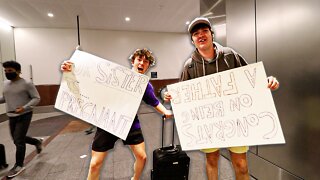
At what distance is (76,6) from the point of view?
182 inches

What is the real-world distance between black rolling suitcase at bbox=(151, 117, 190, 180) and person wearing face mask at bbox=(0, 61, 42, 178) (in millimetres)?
1750

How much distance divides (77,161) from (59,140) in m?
1.26

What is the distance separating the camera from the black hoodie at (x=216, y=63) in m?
1.25

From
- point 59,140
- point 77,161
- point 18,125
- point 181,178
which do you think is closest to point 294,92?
point 181,178

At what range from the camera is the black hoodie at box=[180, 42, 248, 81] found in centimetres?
125

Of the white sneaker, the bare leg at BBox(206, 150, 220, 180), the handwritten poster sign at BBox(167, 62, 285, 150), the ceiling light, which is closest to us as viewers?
the handwritten poster sign at BBox(167, 62, 285, 150)

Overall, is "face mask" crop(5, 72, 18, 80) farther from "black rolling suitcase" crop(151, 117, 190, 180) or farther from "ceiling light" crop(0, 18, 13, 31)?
"ceiling light" crop(0, 18, 13, 31)

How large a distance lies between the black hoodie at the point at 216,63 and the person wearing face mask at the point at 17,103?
2.07 meters

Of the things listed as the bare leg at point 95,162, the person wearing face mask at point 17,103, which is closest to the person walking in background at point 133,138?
the bare leg at point 95,162

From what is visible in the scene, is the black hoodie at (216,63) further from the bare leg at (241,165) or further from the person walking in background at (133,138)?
the bare leg at (241,165)

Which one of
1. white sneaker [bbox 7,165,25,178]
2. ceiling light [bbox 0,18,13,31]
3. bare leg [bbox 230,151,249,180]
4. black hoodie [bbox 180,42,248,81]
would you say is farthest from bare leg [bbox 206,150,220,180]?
ceiling light [bbox 0,18,13,31]

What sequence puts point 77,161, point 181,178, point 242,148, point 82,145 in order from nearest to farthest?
point 242,148 < point 181,178 < point 77,161 < point 82,145

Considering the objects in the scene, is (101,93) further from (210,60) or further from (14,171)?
(14,171)

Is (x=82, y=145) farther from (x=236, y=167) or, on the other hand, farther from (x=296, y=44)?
(x=296, y=44)
